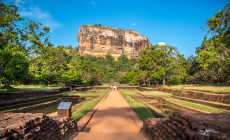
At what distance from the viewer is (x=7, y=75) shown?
32.8ft

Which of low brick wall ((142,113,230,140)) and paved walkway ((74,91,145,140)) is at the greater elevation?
low brick wall ((142,113,230,140))

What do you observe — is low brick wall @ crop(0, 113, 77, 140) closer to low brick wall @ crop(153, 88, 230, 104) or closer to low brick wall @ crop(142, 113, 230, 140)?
low brick wall @ crop(142, 113, 230, 140)

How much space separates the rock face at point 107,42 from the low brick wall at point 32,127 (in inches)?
3870

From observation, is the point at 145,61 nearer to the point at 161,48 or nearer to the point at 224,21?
the point at 161,48

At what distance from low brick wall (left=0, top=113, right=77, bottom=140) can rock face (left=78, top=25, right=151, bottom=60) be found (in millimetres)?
98291

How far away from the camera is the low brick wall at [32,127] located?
2.25 m

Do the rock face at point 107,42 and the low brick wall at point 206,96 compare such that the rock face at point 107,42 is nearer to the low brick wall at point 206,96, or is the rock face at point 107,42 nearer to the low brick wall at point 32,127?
the low brick wall at point 206,96

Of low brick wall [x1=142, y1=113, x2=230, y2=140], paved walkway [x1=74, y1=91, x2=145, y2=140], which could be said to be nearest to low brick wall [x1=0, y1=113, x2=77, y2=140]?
paved walkway [x1=74, y1=91, x2=145, y2=140]

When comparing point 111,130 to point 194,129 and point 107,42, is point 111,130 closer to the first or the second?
point 194,129

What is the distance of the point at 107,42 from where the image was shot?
104125 mm

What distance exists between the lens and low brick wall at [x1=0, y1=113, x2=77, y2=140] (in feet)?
7.37

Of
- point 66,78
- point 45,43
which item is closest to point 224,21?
point 45,43

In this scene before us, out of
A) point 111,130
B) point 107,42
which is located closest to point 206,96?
point 111,130

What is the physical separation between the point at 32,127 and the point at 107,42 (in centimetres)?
10439
